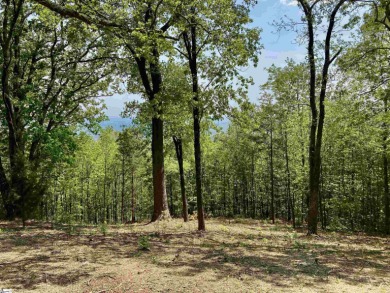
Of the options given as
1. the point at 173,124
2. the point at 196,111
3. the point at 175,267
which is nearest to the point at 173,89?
the point at 196,111

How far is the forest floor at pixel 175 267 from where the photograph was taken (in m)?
5.68

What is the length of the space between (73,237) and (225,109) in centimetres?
709

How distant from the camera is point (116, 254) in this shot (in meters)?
7.82

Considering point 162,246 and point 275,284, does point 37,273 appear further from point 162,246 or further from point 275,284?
point 275,284

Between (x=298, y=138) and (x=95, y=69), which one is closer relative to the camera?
(x=95, y=69)

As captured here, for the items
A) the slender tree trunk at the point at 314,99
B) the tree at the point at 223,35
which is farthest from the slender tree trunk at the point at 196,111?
the slender tree trunk at the point at 314,99

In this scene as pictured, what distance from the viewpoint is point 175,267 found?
6.79m

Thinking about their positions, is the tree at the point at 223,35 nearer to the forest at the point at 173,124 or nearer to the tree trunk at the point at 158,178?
the forest at the point at 173,124

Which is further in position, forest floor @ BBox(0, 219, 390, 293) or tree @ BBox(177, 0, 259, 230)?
tree @ BBox(177, 0, 259, 230)

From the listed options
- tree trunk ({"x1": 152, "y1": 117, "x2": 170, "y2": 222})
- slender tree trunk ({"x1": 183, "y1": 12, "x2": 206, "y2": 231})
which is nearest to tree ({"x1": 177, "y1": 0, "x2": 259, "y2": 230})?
slender tree trunk ({"x1": 183, "y1": 12, "x2": 206, "y2": 231})

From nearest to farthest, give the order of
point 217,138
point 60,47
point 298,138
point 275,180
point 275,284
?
point 275,284 → point 60,47 → point 298,138 → point 275,180 → point 217,138

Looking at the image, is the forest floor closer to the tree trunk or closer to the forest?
the forest

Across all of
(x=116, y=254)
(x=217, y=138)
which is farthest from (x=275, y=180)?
Result: (x=116, y=254)

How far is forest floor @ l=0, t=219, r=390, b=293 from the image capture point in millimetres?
5680
